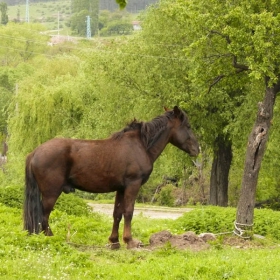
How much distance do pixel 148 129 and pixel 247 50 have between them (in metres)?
5.63

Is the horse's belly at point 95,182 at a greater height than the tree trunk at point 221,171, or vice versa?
the horse's belly at point 95,182

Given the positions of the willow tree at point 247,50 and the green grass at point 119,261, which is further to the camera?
the willow tree at point 247,50

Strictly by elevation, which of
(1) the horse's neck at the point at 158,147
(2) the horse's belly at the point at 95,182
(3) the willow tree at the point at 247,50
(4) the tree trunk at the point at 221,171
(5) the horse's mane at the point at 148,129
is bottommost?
(4) the tree trunk at the point at 221,171

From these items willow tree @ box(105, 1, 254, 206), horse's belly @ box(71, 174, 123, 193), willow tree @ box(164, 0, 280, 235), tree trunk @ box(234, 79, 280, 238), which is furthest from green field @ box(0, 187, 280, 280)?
willow tree @ box(105, 1, 254, 206)

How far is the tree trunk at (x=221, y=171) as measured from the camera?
3105 cm

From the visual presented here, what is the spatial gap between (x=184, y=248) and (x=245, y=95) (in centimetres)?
1698

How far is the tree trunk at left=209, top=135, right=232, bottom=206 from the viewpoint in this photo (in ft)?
102

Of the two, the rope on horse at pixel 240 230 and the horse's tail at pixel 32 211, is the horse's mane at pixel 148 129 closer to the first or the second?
the horse's tail at pixel 32 211

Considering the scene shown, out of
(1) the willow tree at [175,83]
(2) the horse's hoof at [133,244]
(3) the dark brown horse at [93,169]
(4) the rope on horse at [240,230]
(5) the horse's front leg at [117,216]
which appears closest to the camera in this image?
(3) the dark brown horse at [93,169]

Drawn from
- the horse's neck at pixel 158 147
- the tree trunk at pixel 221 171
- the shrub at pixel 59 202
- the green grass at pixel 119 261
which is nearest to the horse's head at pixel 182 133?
the horse's neck at pixel 158 147

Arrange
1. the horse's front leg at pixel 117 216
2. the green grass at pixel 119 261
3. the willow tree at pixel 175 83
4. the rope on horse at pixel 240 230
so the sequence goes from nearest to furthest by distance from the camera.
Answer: the green grass at pixel 119 261 → the horse's front leg at pixel 117 216 → the rope on horse at pixel 240 230 → the willow tree at pixel 175 83

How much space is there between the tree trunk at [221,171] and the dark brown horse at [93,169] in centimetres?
1773

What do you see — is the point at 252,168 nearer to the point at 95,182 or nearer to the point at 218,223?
the point at 218,223

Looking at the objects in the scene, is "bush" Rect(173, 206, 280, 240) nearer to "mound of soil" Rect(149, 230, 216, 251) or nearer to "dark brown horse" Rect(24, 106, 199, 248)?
"mound of soil" Rect(149, 230, 216, 251)
